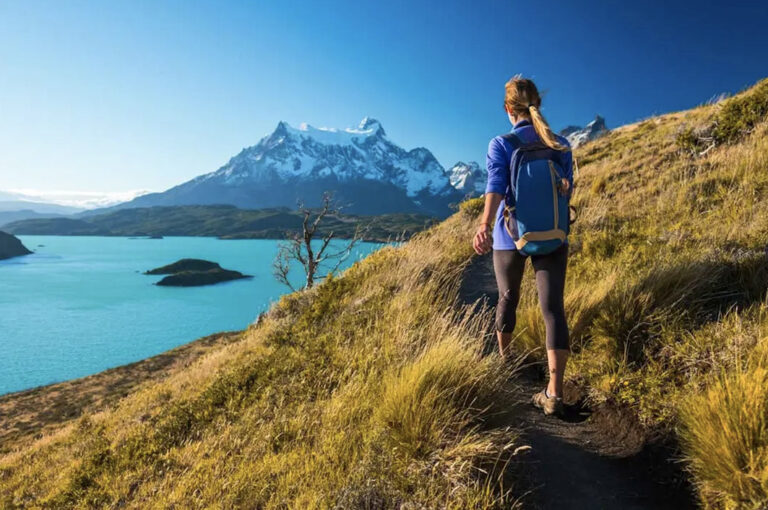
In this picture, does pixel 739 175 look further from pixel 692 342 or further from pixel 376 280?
pixel 376 280

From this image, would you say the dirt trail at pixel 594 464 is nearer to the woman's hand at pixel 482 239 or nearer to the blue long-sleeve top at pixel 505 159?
the woman's hand at pixel 482 239

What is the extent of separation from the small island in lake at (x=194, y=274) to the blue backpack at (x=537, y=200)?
125 meters

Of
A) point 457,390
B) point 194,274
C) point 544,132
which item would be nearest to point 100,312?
point 194,274

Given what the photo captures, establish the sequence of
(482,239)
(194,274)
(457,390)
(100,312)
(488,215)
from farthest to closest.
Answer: (194,274)
(100,312)
(482,239)
(488,215)
(457,390)

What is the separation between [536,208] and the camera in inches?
114

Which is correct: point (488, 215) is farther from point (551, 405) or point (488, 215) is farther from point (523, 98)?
→ point (551, 405)

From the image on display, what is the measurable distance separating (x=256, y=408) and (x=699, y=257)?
503cm

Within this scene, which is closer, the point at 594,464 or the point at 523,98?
the point at 594,464

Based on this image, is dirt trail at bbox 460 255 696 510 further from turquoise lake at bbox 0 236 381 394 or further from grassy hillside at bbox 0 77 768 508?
turquoise lake at bbox 0 236 381 394

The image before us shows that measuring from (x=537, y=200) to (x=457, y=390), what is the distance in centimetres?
159

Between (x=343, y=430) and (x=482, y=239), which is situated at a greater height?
(x=482, y=239)

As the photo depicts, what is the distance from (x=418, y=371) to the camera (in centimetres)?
276

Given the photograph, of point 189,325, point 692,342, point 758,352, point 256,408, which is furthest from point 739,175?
point 189,325

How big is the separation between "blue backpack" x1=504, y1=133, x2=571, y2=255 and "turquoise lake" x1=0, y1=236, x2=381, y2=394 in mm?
32925
